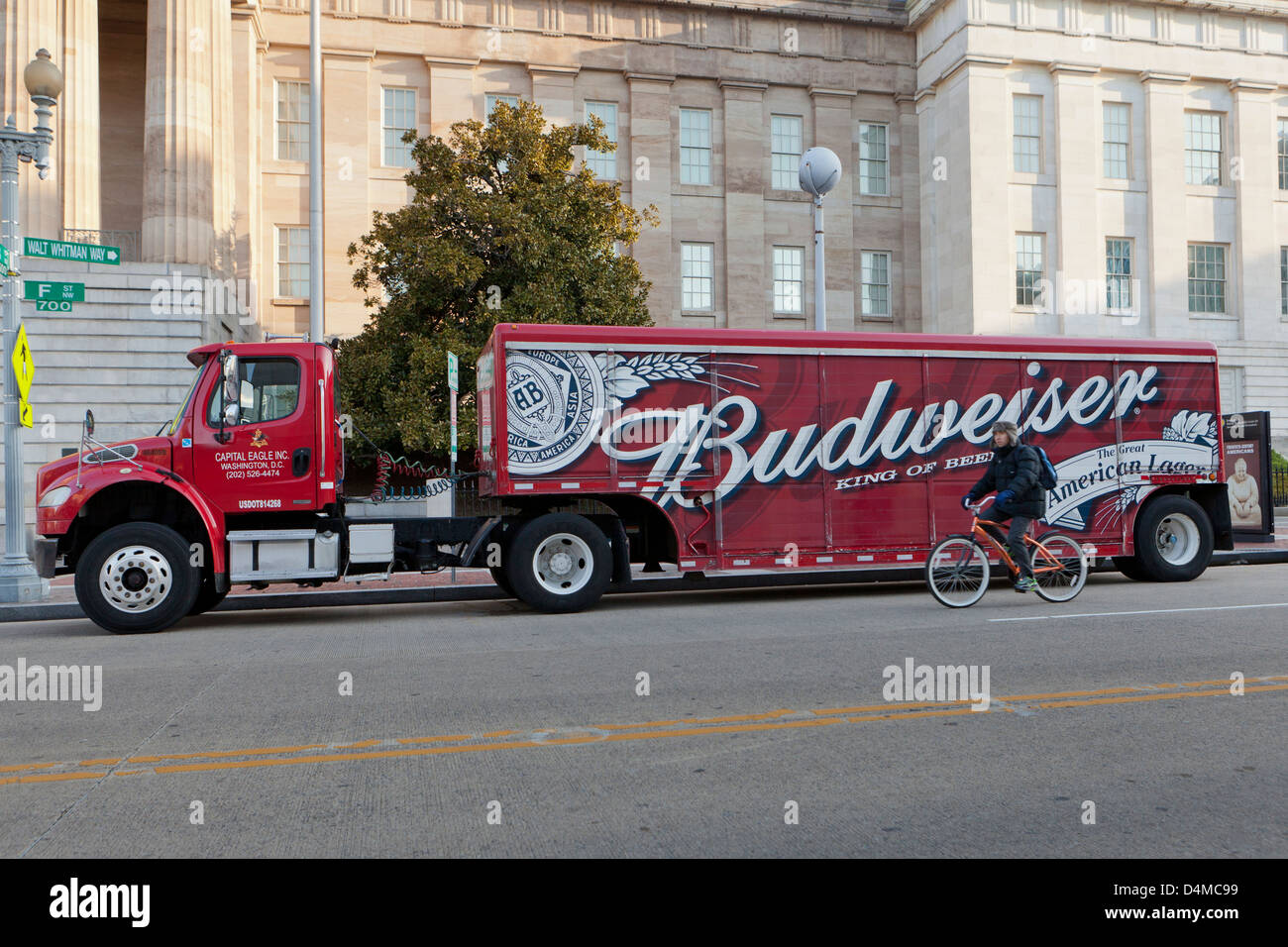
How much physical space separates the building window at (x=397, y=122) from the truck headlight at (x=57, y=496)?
21.6 metres

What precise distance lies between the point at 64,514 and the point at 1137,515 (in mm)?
12714

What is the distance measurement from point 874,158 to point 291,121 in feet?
59.7

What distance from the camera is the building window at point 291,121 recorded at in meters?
29.2

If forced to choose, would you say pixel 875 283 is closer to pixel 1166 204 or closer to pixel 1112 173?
pixel 1112 173

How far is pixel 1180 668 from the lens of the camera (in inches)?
279

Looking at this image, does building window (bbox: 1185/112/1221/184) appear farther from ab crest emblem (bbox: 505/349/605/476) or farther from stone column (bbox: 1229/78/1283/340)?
ab crest emblem (bbox: 505/349/605/476)

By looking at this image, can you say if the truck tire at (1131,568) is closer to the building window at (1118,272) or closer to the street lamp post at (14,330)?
the street lamp post at (14,330)

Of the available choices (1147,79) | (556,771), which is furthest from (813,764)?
(1147,79)

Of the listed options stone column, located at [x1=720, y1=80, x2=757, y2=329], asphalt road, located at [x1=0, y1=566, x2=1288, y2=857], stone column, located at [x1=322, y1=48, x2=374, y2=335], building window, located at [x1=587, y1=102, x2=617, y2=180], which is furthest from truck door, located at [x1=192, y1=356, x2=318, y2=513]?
stone column, located at [x1=720, y1=80, x2=757, y2=329]

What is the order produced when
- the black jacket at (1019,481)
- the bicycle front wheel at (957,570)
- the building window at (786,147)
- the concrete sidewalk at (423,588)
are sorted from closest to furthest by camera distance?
the bicycle front wheel at (957,570) < the black jacket at (1019,481) < the concrete sidewalk at (423,588) < the building window at (786,147)

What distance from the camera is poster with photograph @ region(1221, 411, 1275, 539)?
17328mm

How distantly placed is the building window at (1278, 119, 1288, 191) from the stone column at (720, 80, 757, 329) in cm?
1766

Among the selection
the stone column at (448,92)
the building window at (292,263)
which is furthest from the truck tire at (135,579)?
the stone column at (448,92)
